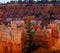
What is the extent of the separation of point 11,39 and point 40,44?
2.01 m

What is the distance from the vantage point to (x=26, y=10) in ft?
128

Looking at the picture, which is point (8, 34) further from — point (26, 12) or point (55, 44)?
point (26, 12)

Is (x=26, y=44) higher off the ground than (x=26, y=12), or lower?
higher

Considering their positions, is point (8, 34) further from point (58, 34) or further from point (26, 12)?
point (26, 12)

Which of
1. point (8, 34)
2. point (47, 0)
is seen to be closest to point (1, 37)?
point (8, 34)

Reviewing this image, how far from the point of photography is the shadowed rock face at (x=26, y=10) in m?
37.4

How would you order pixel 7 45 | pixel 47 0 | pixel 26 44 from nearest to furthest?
1. pixel 7 45
2. pixel 26 44
3. pixel 47 0

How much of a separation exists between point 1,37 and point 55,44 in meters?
2.67

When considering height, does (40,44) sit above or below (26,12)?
above

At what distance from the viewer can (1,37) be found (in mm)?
14312

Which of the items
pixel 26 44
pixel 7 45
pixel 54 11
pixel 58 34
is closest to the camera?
pixel 7 45

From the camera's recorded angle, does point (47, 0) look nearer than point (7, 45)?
No

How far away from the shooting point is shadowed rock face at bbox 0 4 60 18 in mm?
37444

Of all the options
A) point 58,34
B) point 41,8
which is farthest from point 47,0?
point 58,34
